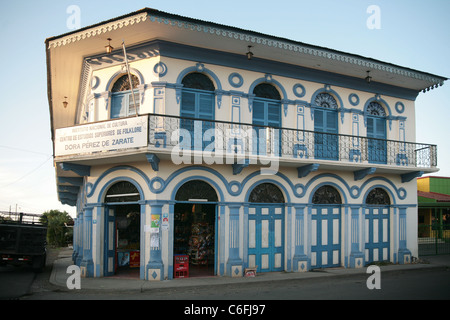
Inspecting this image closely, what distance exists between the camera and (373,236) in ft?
52.1

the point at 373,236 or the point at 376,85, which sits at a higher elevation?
the point at 376,85

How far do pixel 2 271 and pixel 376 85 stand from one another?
1653 centimetres

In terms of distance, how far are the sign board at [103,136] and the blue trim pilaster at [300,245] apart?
606 centimetres

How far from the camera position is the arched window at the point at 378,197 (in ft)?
52.7

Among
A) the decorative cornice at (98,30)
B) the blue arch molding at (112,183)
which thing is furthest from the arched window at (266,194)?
the decorative cornice at (98,30)

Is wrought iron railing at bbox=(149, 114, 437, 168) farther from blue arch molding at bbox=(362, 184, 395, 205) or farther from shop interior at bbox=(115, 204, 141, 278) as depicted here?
shop interior at bbox=(115, 204, 141, 278)

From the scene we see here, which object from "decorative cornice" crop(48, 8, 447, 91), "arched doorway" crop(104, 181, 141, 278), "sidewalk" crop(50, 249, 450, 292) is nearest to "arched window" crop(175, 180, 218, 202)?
"arched doorway" crop(104, 181, 141, 278)

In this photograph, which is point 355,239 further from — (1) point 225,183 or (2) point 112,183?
(2) point 112,183

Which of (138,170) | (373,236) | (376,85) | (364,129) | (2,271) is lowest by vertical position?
(2,271)

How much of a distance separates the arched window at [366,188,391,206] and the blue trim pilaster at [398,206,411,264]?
25.8 inches

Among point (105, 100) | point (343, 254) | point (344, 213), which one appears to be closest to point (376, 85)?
point (344, 213)

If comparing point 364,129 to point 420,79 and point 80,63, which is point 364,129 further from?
point 80,63

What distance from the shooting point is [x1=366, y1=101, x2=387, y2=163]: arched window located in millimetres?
15938

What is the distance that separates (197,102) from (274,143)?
114 inches
